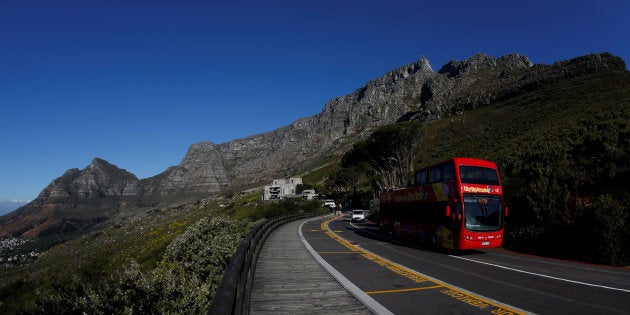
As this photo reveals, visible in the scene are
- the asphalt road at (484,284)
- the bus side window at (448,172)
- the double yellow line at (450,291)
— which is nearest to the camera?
the double yellow line at (450,291)

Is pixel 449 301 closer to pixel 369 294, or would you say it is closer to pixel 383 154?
pixel 369 294

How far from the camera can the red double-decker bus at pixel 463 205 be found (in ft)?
51.2

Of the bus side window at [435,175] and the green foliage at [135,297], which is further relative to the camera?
the bus side window at [435,175]

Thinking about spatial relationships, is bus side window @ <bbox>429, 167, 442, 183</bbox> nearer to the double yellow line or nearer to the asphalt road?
the asphalt road

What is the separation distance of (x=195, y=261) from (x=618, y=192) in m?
24.4

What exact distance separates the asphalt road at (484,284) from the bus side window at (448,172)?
13.0 feet

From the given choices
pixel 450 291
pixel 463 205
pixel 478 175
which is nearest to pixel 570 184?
pixel 478 175

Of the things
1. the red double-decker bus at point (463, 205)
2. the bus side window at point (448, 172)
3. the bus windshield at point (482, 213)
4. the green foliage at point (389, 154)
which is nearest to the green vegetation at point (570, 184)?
the green foliage at point (389, 154)

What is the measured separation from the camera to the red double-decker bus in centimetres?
1559

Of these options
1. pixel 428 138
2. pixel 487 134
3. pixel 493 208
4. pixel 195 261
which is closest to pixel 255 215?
pixel 195 261

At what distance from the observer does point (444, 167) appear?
Result: 17.4 metres

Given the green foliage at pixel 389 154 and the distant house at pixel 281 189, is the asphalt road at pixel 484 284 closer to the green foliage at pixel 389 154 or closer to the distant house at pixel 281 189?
the green foliage at pixel 389 154


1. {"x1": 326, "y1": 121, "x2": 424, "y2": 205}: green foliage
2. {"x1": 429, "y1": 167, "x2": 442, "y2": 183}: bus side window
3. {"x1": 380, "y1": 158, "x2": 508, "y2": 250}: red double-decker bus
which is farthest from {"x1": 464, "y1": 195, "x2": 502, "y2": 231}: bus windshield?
{"x1": 326, "y1": 121, "x2": 424, "y2": 205}: green foliage

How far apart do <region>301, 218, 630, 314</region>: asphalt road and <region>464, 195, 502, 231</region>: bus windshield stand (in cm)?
164
